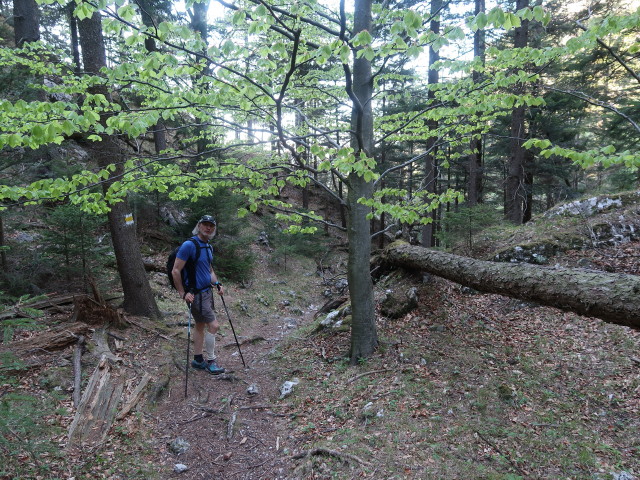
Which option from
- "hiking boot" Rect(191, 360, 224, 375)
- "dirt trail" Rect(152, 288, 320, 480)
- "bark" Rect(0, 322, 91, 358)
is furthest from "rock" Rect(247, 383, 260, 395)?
"bark" Rect(0, 322, 91, 358)

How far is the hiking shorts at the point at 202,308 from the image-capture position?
600cm

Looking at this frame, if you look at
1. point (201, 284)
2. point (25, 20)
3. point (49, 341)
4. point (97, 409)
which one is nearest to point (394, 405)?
point (201, 284)

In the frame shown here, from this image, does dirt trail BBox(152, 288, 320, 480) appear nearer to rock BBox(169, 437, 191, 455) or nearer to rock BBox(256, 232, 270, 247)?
rock BBox(169, 437, 191, 455)

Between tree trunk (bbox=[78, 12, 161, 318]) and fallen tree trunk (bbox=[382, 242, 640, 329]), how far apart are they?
6575mm

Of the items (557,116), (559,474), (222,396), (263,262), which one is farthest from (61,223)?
(557,116)

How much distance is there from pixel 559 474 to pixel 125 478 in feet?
14.4

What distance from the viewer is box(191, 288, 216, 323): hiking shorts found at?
6000 millimetres

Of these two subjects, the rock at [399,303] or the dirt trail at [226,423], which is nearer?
the dirt trail at [226,423]

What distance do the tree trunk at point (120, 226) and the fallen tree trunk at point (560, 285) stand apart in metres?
6.57

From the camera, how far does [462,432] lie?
4.00 m

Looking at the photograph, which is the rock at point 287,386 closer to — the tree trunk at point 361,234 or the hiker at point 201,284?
the tree trunk at point 361,234

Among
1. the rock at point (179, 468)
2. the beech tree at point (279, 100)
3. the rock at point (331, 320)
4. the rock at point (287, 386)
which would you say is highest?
the beech tree at point (279, 100)

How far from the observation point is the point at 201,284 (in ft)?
19.8

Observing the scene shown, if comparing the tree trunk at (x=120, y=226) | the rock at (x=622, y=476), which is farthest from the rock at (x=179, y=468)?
the tree trunk at (x=120, y=226)
